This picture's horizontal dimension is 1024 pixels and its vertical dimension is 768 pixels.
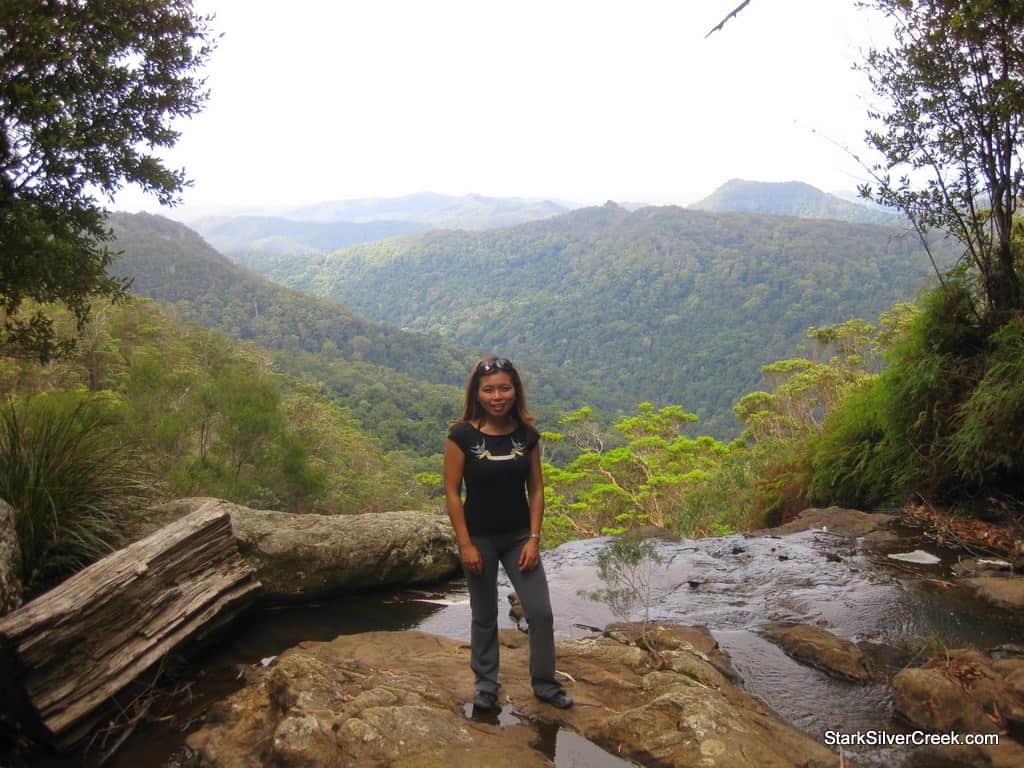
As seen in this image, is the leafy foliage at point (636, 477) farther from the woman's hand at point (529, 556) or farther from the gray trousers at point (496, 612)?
the woman's hand at point (529, 556)

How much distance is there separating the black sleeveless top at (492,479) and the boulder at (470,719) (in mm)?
1039

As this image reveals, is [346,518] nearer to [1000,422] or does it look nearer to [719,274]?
[1000,422]

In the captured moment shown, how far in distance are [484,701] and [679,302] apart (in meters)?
151

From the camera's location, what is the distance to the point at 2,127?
5.47 m

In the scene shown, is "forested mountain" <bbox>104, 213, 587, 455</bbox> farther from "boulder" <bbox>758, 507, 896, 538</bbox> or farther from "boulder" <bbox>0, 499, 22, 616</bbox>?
"boulder" <bbox>0, 499, 22, 616</bbox>

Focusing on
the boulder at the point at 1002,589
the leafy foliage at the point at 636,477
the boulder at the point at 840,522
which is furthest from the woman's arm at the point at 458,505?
the leafy foliage at the point at 636,477

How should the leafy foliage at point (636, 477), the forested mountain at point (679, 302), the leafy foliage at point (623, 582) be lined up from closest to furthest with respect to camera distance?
the leafy foliage at point (623, 582)
the leafy foliage at point (636, 477)
the forested mountain at point (679, 302)

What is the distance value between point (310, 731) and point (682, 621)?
373cm

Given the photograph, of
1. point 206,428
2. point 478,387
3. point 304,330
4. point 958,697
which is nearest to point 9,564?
point 478,387

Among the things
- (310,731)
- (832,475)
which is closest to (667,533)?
(832,475)

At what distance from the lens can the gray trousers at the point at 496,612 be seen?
3680 millimetres

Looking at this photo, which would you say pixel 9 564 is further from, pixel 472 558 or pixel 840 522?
pixel 840 522

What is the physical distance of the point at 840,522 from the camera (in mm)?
8383

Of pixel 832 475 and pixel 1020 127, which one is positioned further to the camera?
pixel 832 475
